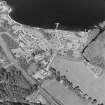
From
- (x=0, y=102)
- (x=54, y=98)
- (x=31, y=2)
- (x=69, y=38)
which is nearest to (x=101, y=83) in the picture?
(x=54, y=98)

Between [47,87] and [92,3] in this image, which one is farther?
[92,3]

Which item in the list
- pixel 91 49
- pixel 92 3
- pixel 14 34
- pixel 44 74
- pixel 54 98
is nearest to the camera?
pixel 54 98

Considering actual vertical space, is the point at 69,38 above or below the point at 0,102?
above

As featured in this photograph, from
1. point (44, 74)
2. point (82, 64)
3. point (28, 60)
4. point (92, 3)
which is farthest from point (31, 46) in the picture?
point (92, 3)

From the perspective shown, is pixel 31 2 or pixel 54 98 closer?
pixel 54 98

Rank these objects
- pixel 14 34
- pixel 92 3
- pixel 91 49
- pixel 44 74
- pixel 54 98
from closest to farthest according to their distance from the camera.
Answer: pixel 54 98 → pixel 44 74 → pixel 91 49 → pixel 14 34 → pixel 92 3

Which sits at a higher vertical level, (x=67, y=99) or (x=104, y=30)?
(x=104, y=30)

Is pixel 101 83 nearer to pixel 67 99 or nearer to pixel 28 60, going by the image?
pixel 67 99

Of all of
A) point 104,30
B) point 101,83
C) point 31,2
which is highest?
point 31,2

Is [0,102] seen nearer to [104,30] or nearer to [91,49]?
[91,49]
